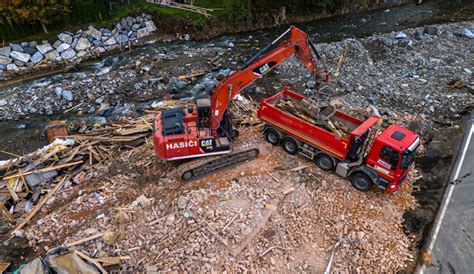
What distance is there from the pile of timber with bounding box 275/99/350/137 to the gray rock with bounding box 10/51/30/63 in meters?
19.0

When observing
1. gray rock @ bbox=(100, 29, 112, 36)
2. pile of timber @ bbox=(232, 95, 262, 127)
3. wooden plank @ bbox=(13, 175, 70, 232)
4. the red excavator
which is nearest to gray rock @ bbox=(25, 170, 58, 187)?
wooden plank @ bbox=(13, 175, 70, 232)

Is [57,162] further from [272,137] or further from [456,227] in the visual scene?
[456,227]

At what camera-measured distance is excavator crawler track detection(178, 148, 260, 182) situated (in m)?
13.0

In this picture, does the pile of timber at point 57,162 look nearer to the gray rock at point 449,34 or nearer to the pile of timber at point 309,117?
the pile of timber at point 309,117

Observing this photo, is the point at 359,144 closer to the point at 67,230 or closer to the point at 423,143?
the point at 423,143

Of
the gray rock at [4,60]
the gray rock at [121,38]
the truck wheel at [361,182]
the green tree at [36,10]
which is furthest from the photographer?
the gray rock at [121,38]

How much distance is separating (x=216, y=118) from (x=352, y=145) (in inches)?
200

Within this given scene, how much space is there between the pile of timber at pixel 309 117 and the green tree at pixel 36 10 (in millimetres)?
18631

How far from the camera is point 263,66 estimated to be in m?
12.8

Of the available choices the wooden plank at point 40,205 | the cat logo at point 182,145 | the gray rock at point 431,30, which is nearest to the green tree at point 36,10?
the wooden plank at point 40,205

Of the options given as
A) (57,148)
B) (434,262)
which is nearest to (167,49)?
(57,148)

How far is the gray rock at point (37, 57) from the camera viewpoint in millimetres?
24188

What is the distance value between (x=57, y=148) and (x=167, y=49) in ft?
43.6

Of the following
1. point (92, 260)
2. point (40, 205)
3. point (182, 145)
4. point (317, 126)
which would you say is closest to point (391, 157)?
point (317, 126)
